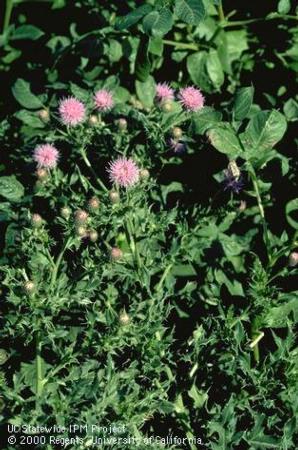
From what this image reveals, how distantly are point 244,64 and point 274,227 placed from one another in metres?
0.93

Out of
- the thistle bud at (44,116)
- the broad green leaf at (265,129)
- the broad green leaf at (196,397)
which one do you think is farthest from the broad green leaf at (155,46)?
the broad green leaf at (196,397)

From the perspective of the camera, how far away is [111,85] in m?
2.85

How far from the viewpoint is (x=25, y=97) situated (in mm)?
2727

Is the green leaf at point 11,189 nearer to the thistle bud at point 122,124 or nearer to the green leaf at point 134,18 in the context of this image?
the thistle bud at point 122,124

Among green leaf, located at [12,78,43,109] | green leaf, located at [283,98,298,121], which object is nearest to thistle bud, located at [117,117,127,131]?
green leaf, located at [12,78,43,109]

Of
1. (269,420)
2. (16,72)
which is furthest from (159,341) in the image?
(16,72)

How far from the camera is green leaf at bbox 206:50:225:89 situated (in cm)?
288

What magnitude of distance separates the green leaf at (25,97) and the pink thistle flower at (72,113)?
28 cm

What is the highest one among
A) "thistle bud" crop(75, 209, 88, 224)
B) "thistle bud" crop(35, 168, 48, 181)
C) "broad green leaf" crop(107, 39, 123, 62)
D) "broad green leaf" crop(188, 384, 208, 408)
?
"broad green leaf" crop(107, 39, 123, 62)

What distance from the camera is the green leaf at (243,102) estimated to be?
225 cm

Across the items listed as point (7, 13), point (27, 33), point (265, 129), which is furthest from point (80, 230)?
point (7, 13)

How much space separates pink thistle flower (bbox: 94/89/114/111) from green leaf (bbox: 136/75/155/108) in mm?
250

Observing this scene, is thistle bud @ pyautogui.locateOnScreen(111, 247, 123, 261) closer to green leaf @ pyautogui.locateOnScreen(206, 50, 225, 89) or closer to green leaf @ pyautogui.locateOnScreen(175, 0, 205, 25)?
green leaf @ pyautogui.locateOnScreen(175, 0, 205, 25)

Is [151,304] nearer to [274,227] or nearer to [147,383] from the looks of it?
[147,383]
